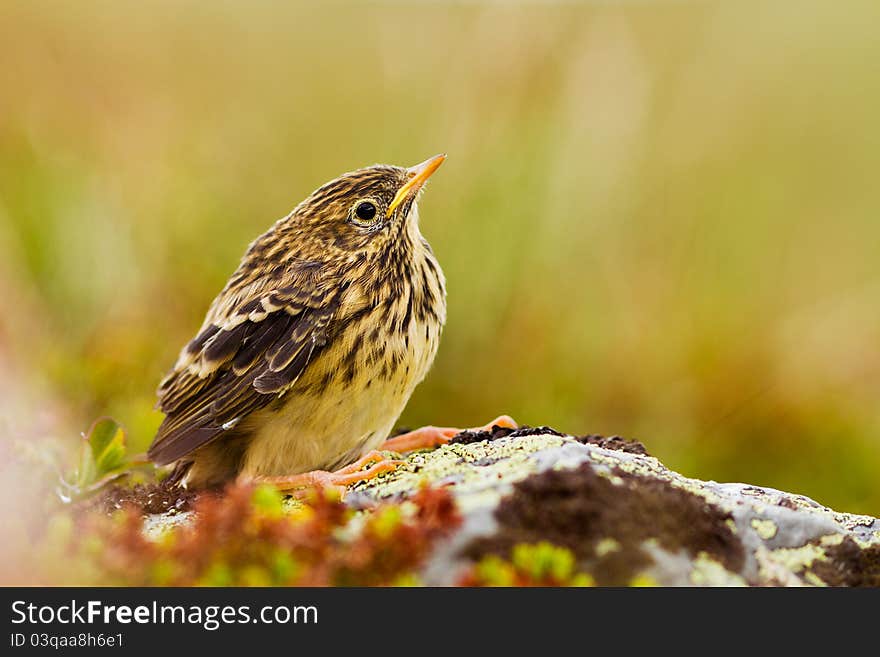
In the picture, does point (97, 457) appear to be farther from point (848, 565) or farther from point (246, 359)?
point (848, 565)

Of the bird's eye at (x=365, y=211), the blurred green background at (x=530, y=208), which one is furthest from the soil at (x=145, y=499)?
the bird's eye at (x=365, y=211)

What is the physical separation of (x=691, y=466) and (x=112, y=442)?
3.87 metres

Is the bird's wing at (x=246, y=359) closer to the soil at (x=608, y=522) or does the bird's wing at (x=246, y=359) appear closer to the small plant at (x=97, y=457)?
the small plant at (x=97, y=457)

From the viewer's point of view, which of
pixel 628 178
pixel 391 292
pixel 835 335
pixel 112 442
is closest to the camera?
pixel 112 442

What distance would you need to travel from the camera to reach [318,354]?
15.2 ft

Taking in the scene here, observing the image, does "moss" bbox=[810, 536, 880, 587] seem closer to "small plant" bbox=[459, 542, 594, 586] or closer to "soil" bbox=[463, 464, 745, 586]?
"soil" bbox=[463, 464, 745, 586]

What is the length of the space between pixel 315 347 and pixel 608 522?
6.35 ft

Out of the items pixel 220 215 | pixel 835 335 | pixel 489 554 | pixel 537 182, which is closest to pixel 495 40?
→ pixel 537 182

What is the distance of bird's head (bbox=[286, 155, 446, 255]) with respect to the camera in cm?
520

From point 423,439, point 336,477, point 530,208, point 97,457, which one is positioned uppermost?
point 530,208

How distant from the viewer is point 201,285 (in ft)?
24.5

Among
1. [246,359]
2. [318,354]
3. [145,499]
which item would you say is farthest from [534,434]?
[145,499]

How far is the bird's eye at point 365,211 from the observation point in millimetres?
5238

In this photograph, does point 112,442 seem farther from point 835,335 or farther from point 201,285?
point 835,335
